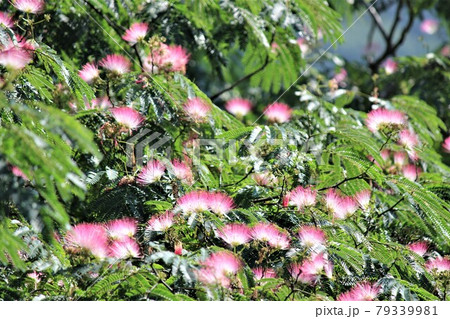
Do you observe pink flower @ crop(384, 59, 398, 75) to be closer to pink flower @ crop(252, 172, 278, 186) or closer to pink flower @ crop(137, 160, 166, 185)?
pink flower @ crop(252, 172, 278, 186)

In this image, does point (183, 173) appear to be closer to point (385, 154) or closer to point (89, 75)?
point (89, 75)

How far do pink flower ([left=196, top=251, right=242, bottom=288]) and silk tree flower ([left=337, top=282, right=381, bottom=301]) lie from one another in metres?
0.46

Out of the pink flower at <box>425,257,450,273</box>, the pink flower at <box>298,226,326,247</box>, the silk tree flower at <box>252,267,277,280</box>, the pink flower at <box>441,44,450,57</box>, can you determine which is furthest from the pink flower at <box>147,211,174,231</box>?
the pink flower at <box>441,44,450,57</box>

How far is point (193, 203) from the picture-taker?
2.77 metres

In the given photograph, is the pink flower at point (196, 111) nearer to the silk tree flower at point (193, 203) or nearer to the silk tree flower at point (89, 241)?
the silk tree flower at point (193, 203)

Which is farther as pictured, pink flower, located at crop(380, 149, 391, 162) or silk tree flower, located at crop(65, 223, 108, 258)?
pink flower, located at crop(380, 149, 391, 162)

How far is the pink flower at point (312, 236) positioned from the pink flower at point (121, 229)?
612mm

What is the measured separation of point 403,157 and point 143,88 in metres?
1.42

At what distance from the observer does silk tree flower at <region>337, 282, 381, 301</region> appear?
274 cm

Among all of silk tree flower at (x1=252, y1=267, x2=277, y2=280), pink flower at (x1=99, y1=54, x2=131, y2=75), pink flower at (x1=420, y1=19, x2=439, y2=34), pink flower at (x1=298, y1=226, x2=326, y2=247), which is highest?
pink flower at (x1=420, y1=19, x2=439, y2=34)

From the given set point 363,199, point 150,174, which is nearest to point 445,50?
point 363,199

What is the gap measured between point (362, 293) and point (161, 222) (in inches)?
29.9

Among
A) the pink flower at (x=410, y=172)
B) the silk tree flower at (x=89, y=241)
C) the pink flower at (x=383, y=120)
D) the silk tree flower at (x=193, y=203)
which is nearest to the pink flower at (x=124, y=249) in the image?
the silk tree flower at (x=89, y=241)
